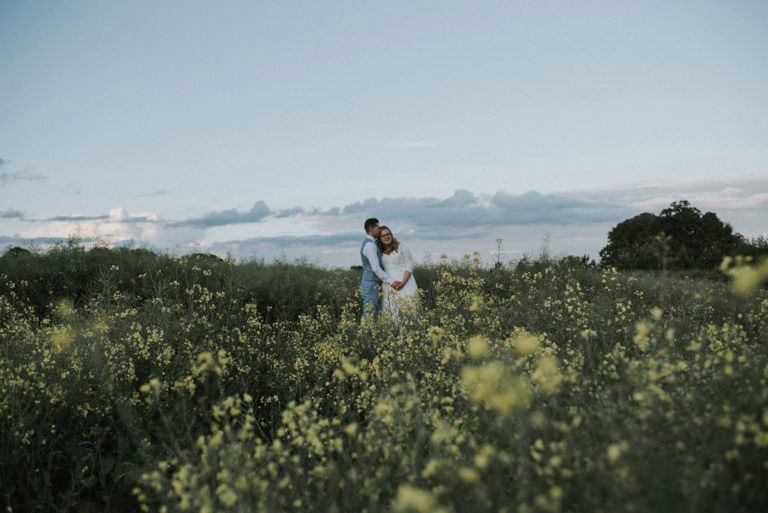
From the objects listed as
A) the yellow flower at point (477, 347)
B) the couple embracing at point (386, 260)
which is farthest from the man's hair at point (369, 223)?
the yellow flower at point (477, 347)

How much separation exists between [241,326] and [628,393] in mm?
5588

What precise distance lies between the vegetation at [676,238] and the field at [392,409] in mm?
12511

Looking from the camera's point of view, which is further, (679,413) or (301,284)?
(301,284)

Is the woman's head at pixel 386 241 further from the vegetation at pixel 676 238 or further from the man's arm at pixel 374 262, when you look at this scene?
the vegetation at pixel 676 238

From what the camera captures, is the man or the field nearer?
the field

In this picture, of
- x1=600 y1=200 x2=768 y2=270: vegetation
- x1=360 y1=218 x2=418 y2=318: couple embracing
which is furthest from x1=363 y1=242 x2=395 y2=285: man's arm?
x1=600 y1=200 x2=768 y2=270: vegetation

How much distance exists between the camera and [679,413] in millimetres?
3193

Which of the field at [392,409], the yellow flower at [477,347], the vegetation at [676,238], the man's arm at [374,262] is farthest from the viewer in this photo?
the vegetation at [676,238]

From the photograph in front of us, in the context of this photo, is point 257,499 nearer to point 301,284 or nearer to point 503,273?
point 301,284

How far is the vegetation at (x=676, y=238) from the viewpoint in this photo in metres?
21.3

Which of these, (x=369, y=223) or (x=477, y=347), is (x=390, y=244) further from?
(x=477, y=347)

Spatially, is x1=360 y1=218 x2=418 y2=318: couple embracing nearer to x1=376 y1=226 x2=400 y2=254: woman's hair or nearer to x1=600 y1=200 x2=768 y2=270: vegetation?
x1=376 y1=226 x2=400 y2=254: woman's hair

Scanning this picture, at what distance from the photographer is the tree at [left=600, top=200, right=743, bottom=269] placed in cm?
2177

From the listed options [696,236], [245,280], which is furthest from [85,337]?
[696,236]
